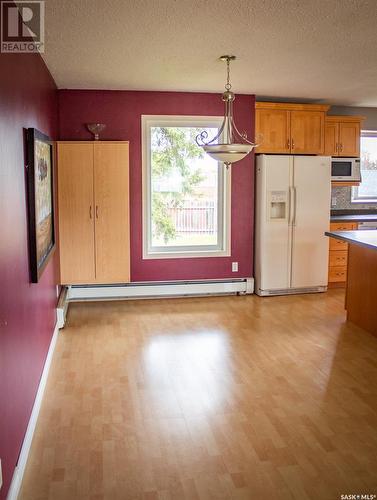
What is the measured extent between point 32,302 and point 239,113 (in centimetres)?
380

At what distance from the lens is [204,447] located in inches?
114

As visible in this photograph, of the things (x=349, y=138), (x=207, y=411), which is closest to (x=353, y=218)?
(x=349, y=138)

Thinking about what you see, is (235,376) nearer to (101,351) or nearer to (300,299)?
(101,351)

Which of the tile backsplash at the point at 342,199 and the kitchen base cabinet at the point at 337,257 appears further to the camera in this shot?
the tile backsplash at the point at 342,199

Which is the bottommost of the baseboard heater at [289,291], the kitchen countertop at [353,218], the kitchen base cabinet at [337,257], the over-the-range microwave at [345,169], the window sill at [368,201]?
the baseboard heater at [289,291]

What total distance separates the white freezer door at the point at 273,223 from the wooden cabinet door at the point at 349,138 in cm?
110

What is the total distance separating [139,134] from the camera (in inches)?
237

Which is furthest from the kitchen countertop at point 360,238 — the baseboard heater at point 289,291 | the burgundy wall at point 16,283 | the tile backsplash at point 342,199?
the burgundy wall at point 16,283

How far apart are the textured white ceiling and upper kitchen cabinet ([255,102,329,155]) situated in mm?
609

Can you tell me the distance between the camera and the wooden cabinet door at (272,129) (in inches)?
247

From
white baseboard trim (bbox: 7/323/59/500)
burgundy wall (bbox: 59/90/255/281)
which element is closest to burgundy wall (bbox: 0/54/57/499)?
white baseboard trim (bbox: 7/323/59/500)

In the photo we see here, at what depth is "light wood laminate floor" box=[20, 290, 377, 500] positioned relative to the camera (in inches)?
102

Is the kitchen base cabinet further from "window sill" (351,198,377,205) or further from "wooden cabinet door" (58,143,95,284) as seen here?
"wooden cabinet door" (58,143,95,284)

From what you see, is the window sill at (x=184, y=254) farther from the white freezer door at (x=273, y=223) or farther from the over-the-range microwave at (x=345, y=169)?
the over-the-range microwave at (x=345, y=169)
